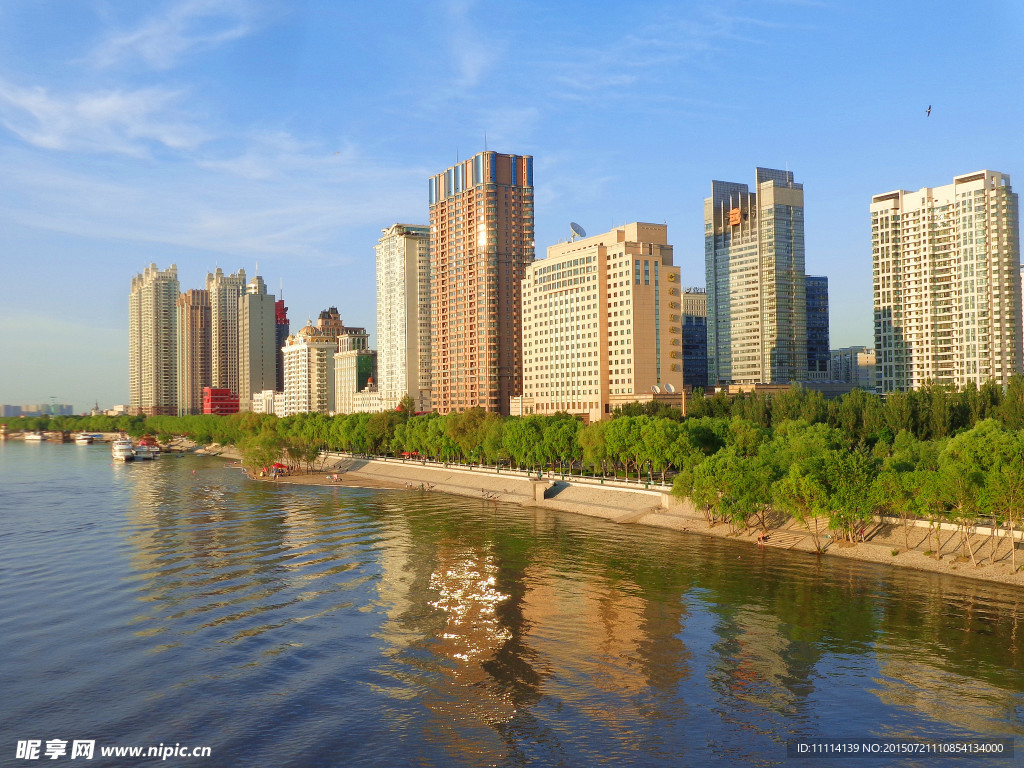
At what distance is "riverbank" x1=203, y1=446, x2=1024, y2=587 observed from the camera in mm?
65812

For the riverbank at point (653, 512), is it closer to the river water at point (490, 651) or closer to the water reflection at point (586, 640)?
the water reflection at point (586, 640)

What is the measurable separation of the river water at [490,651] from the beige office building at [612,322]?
93.7 metres

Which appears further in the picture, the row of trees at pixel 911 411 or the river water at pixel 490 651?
the row of trees at pixel 911 411

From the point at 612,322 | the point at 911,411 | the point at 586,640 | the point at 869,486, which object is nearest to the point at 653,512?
the point at 869,486

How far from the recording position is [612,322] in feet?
587

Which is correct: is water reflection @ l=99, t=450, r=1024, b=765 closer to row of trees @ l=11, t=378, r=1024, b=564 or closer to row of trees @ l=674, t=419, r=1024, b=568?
row of trees @ l=674, t=419, r=1024, b=568

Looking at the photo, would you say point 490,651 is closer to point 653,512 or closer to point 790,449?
point 653,512

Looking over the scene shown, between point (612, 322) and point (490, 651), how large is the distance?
136050 mm

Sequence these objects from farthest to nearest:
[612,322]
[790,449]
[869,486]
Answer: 1. [612,322]
2. [790,449]
3. [869,486]

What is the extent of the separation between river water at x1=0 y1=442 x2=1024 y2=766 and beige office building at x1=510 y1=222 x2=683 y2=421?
93.7 meters

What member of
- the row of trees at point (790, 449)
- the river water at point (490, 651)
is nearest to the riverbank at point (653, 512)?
the row of trees at point (790, 449)

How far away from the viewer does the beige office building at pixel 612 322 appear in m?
174

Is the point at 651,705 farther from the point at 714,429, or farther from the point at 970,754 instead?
the point at 714,429

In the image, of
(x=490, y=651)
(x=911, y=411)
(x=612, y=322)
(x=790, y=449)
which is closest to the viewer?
(x=490, y=651)
